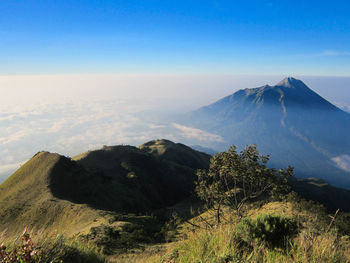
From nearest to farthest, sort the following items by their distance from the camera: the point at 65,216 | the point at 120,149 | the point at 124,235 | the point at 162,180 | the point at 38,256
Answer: the point at 38,256, the point at 124,235, the point at 65,216, the point at 162,180, the point at 120,149

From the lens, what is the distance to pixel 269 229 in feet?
30.3

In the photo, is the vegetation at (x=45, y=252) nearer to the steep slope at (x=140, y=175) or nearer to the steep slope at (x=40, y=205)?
the steep slope at (x=40, y=205)

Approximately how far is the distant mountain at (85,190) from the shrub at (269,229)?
7.01 m

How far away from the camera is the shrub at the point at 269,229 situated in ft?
28.3

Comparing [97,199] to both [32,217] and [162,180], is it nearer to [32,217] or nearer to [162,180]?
[32,217]

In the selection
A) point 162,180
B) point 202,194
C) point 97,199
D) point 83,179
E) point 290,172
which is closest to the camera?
point 290,172

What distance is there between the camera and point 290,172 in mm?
18594

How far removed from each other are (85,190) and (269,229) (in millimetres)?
54566

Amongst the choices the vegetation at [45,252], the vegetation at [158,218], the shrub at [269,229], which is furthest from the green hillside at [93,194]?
the shrub at [269,229]

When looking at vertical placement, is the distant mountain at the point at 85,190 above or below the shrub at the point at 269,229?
below

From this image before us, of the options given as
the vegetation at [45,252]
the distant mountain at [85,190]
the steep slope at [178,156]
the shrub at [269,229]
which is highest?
the vegetation at [45,252]

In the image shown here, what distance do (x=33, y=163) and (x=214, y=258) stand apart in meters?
69.6

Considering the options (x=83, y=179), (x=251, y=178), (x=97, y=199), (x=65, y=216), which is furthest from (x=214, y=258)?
(x=83, y=179)

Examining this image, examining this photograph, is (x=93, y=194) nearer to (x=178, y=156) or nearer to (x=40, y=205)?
(x=40, y=205)
